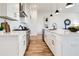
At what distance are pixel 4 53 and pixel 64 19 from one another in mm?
8104

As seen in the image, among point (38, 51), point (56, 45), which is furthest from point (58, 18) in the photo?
point (56, 45)

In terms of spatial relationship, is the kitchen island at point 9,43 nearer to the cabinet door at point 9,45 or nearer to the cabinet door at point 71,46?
the cabinet door at point 9,45

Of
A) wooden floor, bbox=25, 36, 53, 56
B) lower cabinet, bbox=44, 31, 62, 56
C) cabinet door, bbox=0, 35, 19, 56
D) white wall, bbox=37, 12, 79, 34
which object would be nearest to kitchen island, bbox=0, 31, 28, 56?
cabinet door, bbox=0, 35, 19, 56

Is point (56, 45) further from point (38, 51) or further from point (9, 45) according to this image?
point (38, 51)

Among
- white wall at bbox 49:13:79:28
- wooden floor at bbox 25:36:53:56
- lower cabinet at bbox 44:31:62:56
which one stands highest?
white wall at bbox 49:13:79:28

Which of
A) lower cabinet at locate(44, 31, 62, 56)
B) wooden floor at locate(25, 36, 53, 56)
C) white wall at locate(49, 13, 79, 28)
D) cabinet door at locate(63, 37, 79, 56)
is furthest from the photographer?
white wall at locate(49, 13, 79, 28)

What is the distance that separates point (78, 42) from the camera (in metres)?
2.96

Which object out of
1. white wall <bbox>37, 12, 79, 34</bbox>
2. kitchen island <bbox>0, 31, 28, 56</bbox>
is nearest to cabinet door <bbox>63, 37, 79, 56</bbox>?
kitchen island <bbox>0, 31, 28, 56</bbox>

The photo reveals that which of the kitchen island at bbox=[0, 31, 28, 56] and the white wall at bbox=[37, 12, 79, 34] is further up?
the white wall at bbox=[37, 12, 79, 34]

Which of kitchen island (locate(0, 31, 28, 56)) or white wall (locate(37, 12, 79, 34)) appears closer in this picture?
kitchen island (locate(0, 31, 28, 56))

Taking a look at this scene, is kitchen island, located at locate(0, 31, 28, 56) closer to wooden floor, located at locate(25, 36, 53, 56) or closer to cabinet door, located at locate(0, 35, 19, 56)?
cabinet door, located at locate(0, 35, 19, 56)

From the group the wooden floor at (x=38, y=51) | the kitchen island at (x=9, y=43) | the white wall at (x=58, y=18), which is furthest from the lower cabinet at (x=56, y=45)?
the white wall at (x=58, y=18)

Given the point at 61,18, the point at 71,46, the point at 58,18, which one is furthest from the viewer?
the point at 61,18

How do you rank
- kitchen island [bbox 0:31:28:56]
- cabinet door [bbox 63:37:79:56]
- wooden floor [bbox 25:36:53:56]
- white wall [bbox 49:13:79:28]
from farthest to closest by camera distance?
white wall [bbox 49:13:79:28]
wooden floor [bbox 25:36:53:56]
cabinet door [bbox 63:37:79:56]
kitchen island [bbox 0:31:28:56]
